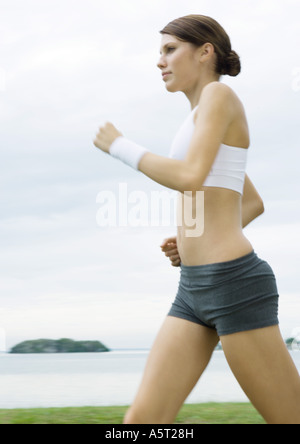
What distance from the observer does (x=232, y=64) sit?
7.73ft

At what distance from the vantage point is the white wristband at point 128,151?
80.4 inches

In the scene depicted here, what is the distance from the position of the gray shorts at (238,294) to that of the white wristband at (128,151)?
0.42 metres

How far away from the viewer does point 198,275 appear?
217cm

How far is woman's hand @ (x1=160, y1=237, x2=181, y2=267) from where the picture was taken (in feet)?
8.00

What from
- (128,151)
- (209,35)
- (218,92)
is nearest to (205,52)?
(209,35)

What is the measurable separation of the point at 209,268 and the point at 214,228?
133 mm

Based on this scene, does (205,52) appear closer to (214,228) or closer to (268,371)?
(214,228)

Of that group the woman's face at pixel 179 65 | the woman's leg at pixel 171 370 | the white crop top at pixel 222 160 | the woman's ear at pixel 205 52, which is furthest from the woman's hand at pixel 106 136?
the woman's leg at pixel 171 370

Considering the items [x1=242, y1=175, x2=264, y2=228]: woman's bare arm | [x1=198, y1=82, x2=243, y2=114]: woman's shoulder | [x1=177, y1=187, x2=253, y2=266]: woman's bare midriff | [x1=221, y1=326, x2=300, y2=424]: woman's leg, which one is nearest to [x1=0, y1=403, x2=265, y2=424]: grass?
[x1=242, y1=175, x2=264, y2=228]: woman's bare arm

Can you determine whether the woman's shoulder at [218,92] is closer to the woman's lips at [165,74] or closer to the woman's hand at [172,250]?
the woman's lips at [165,74]

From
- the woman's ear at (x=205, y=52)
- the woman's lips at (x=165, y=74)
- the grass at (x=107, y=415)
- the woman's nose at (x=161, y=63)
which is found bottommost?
the grass at (x=107, y=415)
